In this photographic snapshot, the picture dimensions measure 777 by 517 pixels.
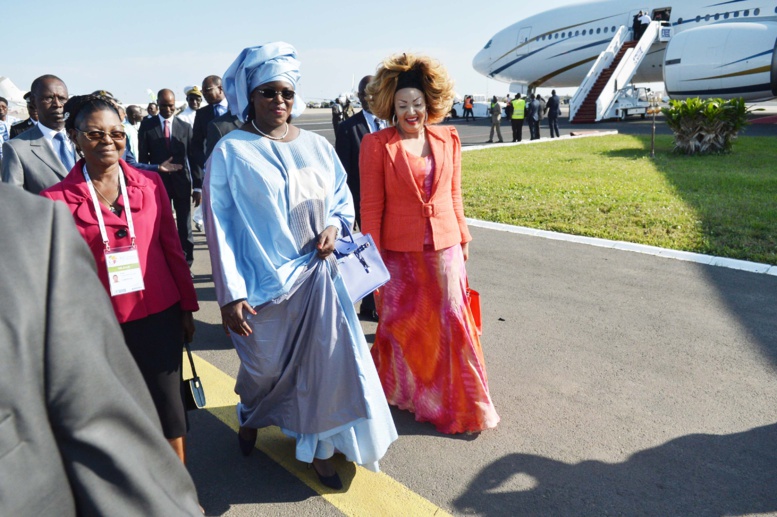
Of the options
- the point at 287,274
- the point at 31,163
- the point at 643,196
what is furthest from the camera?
the point at 643,196

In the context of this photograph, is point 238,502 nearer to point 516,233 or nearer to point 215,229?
point 215,229

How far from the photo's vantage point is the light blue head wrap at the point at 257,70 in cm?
271

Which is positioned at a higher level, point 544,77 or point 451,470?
point 544,77

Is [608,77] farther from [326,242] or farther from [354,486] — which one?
[354,486]

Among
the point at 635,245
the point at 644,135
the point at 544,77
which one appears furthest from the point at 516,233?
the point at 544,77

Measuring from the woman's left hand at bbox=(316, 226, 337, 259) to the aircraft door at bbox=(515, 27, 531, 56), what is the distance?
121 ft

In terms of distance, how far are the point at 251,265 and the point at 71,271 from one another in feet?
6.14

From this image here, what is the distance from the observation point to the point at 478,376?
3.41 meters

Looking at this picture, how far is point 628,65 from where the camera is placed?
103ft

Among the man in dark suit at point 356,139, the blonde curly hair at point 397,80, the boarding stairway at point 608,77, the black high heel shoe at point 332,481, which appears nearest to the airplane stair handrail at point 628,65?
the boarding stairway at point 608,77

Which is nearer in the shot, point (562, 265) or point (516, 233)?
point (562, 265)

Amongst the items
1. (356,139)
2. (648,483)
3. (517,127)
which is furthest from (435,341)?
(517,127)

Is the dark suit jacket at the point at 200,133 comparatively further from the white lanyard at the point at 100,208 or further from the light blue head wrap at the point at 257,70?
the white lanyard at the point at 100,208

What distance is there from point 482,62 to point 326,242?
4019cm
